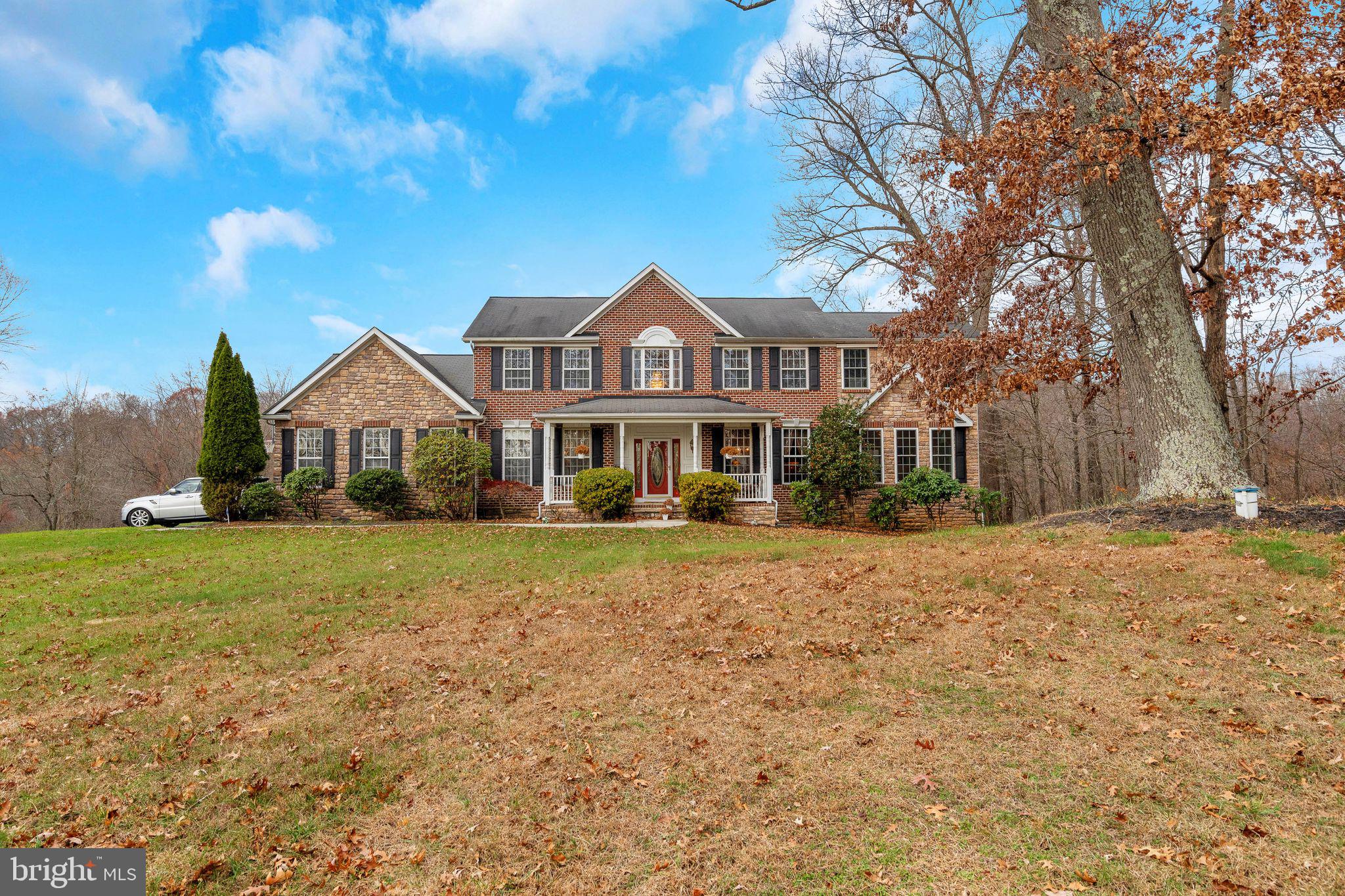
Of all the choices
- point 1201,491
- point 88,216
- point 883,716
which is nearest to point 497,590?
point 883,716

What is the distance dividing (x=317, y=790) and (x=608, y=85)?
19092mm

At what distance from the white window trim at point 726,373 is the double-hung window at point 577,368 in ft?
14.0

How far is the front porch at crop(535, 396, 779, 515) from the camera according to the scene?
19641 mm

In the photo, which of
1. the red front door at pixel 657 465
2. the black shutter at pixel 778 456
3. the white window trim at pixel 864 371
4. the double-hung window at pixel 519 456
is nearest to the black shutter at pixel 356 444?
the double-hung window at pixel 519 456

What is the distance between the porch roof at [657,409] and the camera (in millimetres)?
18672

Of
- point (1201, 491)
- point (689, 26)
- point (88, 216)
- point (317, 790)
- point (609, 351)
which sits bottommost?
point (317, 790)

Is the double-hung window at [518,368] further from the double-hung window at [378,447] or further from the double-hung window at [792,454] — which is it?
the double-hung window at [792,454]

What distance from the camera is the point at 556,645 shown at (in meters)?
6.57

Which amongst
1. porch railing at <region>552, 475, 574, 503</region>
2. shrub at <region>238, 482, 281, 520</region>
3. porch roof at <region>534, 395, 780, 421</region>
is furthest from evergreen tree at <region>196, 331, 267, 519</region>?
porch railing at <region>552, 475, 574, 503</region>

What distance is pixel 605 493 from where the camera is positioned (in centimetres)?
1800

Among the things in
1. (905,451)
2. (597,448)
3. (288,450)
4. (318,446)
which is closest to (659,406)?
(597,448)

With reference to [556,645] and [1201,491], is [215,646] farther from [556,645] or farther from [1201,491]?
[1201,491]

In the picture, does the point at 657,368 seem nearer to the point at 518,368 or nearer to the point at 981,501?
the point at 518,368

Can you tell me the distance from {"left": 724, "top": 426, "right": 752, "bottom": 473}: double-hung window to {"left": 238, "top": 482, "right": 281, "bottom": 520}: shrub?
1366 cm
